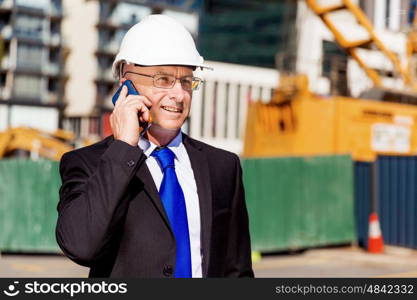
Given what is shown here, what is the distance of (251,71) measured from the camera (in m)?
83.2

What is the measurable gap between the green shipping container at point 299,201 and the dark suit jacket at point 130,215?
12647 mm

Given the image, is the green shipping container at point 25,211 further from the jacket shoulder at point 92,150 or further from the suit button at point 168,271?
the suit button at point 168,271

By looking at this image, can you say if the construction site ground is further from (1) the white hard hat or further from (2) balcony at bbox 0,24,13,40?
(2) balcony at bbox 0,24,13,40

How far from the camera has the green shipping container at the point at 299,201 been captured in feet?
52.4

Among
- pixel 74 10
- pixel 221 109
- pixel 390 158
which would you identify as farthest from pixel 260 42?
pixel 390 158

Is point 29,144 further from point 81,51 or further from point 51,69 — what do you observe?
point 81,51

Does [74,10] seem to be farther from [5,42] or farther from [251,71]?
[251,71]

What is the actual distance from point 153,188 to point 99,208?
27 cm

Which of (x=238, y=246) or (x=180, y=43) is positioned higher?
(x=180, y=43)

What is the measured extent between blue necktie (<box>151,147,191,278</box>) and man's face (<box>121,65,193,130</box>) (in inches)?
7.8

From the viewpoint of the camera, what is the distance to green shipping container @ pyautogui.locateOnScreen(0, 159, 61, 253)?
15164 millimetres

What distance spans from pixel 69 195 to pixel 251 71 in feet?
266

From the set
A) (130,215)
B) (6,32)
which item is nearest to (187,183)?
(130,215)

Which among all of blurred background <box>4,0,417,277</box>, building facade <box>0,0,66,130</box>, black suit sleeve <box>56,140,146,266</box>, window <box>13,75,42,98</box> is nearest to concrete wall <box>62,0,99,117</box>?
building facade <box>0,0,66,130</box>
